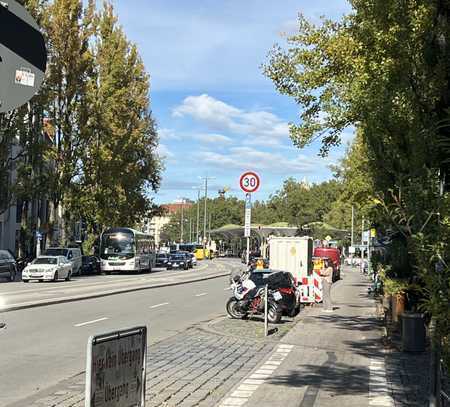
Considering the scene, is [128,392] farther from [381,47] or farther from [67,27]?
[67,27]

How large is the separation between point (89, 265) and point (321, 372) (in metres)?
41.2

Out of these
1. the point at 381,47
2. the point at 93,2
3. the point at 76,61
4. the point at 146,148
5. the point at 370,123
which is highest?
the point at 93,2

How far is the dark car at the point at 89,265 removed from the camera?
160ft

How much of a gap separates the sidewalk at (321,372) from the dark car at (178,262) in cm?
4770

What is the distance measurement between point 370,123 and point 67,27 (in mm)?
36202

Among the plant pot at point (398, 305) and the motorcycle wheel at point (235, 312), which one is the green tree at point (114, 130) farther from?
the plant pot at point (398, 305)

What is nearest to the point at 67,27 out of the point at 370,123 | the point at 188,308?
the point at 188,308

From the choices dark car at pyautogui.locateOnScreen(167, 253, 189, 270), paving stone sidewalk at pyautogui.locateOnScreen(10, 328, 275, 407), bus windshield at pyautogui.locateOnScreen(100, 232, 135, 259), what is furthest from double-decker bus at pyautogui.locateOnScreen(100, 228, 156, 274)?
paving stone sidewalk at pyautogui.locateOnScreen(10, 328, 275, 407)

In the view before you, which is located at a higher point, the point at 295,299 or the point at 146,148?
the point at 146,148

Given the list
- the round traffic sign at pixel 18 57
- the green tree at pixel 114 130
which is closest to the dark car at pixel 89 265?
the green tree at pixel 114 130

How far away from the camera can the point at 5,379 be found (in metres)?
9.19

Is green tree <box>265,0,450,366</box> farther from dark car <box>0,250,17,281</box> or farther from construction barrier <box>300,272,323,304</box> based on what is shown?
dark car <box>0,250,17,281</box>

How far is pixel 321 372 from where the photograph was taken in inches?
392

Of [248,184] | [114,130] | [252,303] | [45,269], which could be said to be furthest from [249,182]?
[114,130]
